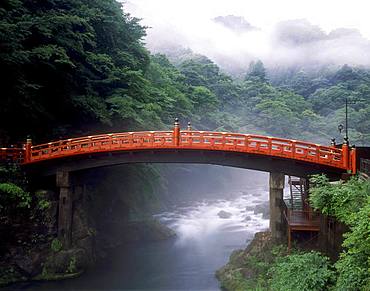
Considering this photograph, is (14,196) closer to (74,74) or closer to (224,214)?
(74,74)

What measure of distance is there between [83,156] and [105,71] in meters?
8.43

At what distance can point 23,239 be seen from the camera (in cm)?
2152

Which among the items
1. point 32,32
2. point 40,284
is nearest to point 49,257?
point 40,284

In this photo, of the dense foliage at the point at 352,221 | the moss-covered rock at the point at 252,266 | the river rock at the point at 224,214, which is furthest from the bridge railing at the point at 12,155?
the river rock at the point at 224,214

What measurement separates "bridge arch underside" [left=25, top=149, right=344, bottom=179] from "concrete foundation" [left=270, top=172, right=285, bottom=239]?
457mm

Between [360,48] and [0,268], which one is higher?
[360,48]

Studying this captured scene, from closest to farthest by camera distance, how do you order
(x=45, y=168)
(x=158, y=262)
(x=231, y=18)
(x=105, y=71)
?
(x=45, y=168) → (x=158, y=262) → (x=105, y=71) → (x=231, y=18)

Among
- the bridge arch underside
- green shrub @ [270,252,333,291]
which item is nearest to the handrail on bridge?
the bridge arch underside

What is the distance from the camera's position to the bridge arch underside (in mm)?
20219

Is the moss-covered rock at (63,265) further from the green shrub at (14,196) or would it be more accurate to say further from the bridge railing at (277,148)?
the bridge railing at (277,148)

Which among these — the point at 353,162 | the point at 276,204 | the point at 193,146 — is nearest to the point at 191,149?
the point at 193,146

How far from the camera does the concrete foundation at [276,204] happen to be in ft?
66.7

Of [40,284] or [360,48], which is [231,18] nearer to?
[360,48]

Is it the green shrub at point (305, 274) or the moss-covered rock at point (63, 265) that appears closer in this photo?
the green shrub at point (305, 274)
